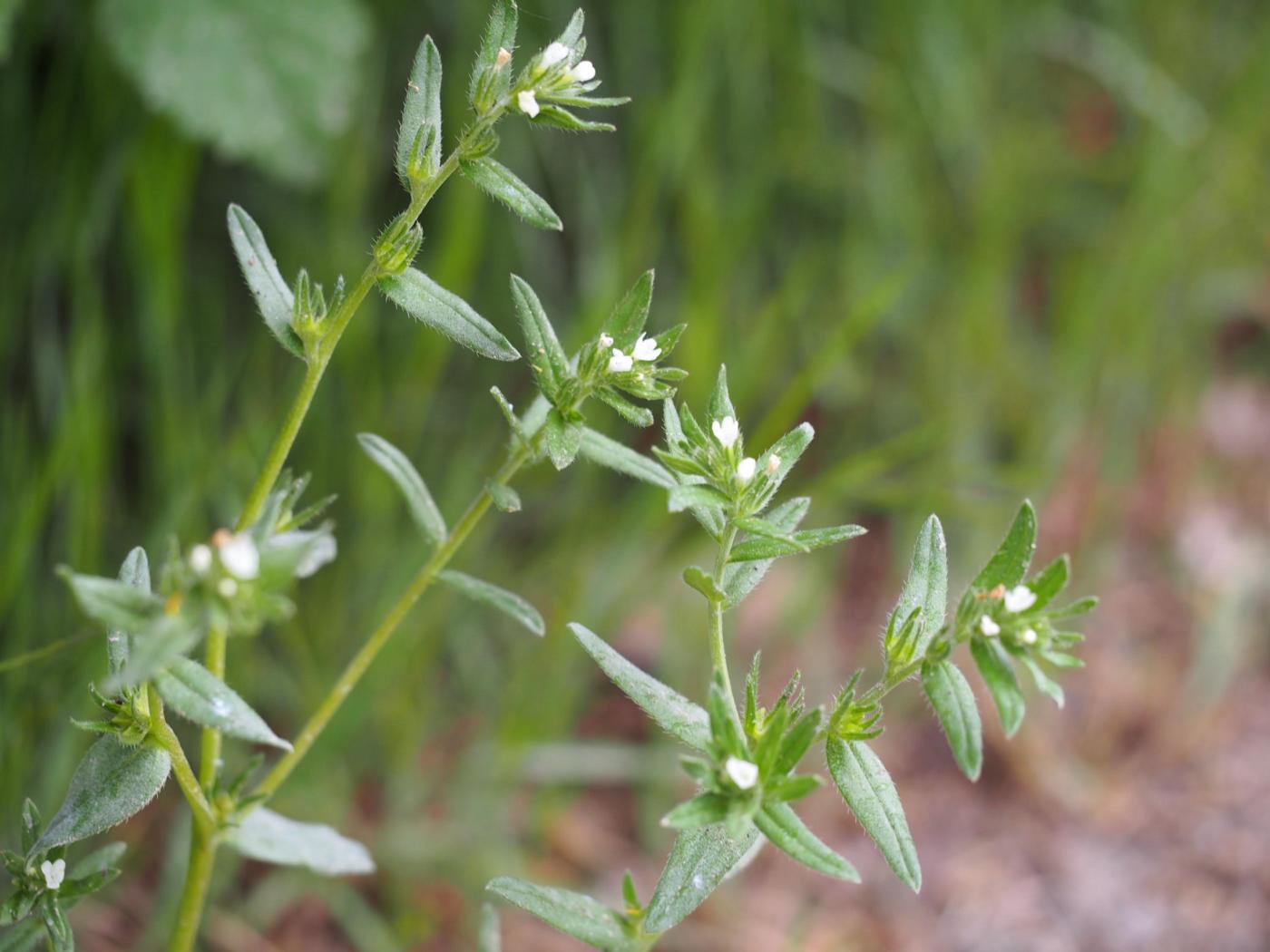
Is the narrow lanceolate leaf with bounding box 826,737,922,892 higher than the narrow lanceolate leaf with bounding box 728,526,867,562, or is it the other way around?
the narrow lanceolate leaf with bounding box 728,526,867,562

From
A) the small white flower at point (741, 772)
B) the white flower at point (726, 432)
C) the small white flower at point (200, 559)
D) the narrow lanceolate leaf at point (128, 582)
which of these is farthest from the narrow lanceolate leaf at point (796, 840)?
the narrow lanceolate leaf at point (128, 582)

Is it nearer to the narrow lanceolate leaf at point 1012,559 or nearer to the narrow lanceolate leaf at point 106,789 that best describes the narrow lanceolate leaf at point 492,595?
the narrow lanceolate leaf at point 106,789

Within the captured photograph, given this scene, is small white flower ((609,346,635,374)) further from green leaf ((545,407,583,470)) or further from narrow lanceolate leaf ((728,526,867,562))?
narrow lanceolate leaf ((728,526,867,562))

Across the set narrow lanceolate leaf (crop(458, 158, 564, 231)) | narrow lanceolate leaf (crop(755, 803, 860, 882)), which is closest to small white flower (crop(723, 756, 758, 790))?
narrow lanceolate leaf (crop(755, 803, 860, 882))

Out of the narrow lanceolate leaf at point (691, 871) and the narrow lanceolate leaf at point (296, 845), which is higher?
the narrow lanceolate leaf at point (691, 871)

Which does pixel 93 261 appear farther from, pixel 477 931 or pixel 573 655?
pixel 477 931

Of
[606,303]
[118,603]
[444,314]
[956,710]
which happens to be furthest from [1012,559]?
[606,303]

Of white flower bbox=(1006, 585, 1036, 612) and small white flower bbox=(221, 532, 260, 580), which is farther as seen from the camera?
white flower bbox=(1006, 585, 1036, 612)
